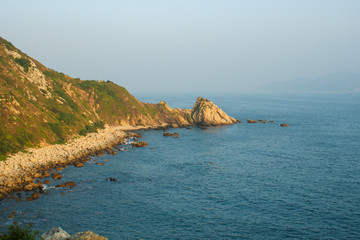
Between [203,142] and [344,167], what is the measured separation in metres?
47.9

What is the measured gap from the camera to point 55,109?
96750 mm

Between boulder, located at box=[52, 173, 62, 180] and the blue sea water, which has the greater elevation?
boulder, located at box=[52, 173, 62, 180]

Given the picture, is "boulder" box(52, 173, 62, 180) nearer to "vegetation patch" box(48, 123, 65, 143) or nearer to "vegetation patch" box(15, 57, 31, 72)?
"vegetation patch" box(48, 123, 65, 143)

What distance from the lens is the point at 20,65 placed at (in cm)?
10112

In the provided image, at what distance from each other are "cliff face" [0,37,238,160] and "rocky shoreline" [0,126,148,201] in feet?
9.77

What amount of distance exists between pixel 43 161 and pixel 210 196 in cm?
4110

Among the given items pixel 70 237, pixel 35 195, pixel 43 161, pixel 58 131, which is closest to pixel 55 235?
pixel 70 237

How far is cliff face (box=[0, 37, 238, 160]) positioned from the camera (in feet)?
246

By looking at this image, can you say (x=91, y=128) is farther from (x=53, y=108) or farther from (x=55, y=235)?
(x=55, y=235)

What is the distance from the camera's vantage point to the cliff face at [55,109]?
74.8 meters

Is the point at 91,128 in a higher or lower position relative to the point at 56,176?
higher

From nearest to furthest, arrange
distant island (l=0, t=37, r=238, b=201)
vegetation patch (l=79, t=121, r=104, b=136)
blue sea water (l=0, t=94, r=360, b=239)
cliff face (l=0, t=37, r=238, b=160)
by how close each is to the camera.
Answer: blue sea water (l=0, t=94, r=360, b=239) < distant island (l=0, t=37, r=238, b=201) < cliff face (l=0, t=37, r=238, b=160) < vegetation patch (l=79, t=121, r=104, b=136)

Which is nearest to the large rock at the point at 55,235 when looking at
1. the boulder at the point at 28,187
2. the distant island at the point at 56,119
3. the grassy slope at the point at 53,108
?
the distant island at the point at 56,119

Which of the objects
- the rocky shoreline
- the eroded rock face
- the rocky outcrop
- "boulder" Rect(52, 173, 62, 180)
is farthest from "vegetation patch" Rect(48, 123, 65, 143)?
the eroded rock face
